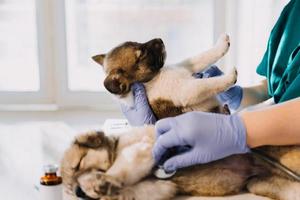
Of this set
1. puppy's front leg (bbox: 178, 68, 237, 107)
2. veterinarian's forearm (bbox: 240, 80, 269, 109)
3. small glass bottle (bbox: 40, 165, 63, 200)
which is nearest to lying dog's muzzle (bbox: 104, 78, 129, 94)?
puppy's front leg (bbox: 178, 68, 237, 107)

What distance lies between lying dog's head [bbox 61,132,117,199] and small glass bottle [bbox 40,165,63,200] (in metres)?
0.02

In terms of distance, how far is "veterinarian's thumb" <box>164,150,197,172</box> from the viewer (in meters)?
0.89

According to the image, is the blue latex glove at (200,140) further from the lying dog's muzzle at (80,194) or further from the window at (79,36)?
the window at (79,36)

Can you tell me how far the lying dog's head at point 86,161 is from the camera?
843mm

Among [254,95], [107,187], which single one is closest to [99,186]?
[107,187]

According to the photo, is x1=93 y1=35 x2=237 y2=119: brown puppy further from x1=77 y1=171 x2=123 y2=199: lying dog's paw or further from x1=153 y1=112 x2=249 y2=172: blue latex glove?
x1=77 y1=171 x2=123 y2=199: lying dog's paw

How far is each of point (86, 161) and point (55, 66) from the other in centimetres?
162

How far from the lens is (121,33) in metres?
2.39

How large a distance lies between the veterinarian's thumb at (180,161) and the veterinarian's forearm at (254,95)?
0.61m

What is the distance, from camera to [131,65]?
110 cm

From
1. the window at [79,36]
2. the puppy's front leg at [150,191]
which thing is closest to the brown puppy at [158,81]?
the puppy's front leg at [150,191]

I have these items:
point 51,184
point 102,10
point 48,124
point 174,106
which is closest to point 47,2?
point 102,10

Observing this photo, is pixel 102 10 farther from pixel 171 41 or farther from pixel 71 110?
pixel 71 110

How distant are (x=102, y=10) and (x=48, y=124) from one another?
629 mm
